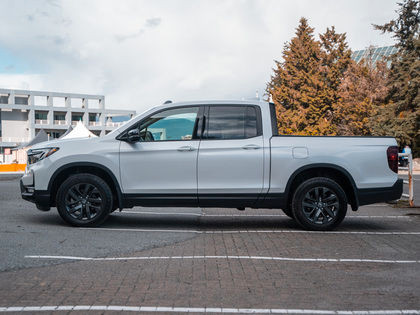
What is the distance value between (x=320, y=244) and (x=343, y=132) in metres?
36.8

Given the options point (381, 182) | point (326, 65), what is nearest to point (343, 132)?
point (326, 65)

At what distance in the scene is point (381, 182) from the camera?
766 centimetres

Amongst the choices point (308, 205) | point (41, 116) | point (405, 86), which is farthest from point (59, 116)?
point (308, 205)

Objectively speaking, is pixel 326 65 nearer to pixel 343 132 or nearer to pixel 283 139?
pixel 343 132

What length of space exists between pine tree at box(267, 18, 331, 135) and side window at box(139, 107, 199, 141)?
3469 centimetres

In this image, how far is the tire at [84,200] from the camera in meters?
7.65

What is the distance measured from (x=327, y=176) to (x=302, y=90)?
35288 mm

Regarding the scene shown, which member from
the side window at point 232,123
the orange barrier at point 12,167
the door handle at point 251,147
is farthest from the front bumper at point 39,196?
the orange barrier at point 12,167

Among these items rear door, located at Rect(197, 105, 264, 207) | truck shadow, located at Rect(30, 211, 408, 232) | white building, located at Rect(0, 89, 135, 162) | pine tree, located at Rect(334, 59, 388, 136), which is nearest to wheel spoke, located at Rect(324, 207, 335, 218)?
truck shadow, located at Rect(30, 211, 408, 232)

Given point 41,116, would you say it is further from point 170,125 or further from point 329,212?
point 329,212

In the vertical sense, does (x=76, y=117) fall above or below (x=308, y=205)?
above

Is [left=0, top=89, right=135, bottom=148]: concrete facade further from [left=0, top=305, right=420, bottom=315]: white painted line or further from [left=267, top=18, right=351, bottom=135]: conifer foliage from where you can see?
[left=0, top=305, right=420, bottom=315]: white painted line

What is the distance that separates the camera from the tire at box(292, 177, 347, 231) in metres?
7.58

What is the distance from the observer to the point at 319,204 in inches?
301
